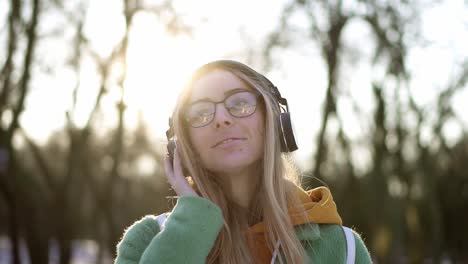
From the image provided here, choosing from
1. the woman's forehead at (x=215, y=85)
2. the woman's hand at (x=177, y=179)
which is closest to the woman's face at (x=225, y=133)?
the woman's forehead at (x=215, y=85)

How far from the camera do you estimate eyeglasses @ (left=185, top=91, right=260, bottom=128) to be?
107 inches

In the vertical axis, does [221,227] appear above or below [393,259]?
above

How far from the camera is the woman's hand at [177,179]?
8.88 ft

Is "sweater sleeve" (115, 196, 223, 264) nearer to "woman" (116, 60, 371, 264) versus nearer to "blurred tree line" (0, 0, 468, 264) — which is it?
"woman" (116, 60, 371, 264)

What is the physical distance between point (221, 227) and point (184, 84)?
25.2 inches

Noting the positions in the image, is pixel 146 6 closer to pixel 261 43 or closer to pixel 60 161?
pixel 261 43

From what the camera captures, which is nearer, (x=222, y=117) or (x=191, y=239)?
(x=191, y=239)

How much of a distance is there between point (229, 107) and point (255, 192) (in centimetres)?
39

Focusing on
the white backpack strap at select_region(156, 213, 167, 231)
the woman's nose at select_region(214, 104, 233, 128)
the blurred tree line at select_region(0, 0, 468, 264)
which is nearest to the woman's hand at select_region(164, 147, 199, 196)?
the white backpack strap at select_region(156, 213, 167, 231)

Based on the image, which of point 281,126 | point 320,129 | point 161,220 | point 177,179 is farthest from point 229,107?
point 320,129

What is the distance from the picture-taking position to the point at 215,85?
9.03 ft

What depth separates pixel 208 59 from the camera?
114 inches

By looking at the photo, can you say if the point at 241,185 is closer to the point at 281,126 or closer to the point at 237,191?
the point at 237,191

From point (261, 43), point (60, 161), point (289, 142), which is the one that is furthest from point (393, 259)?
point (60, 161)
